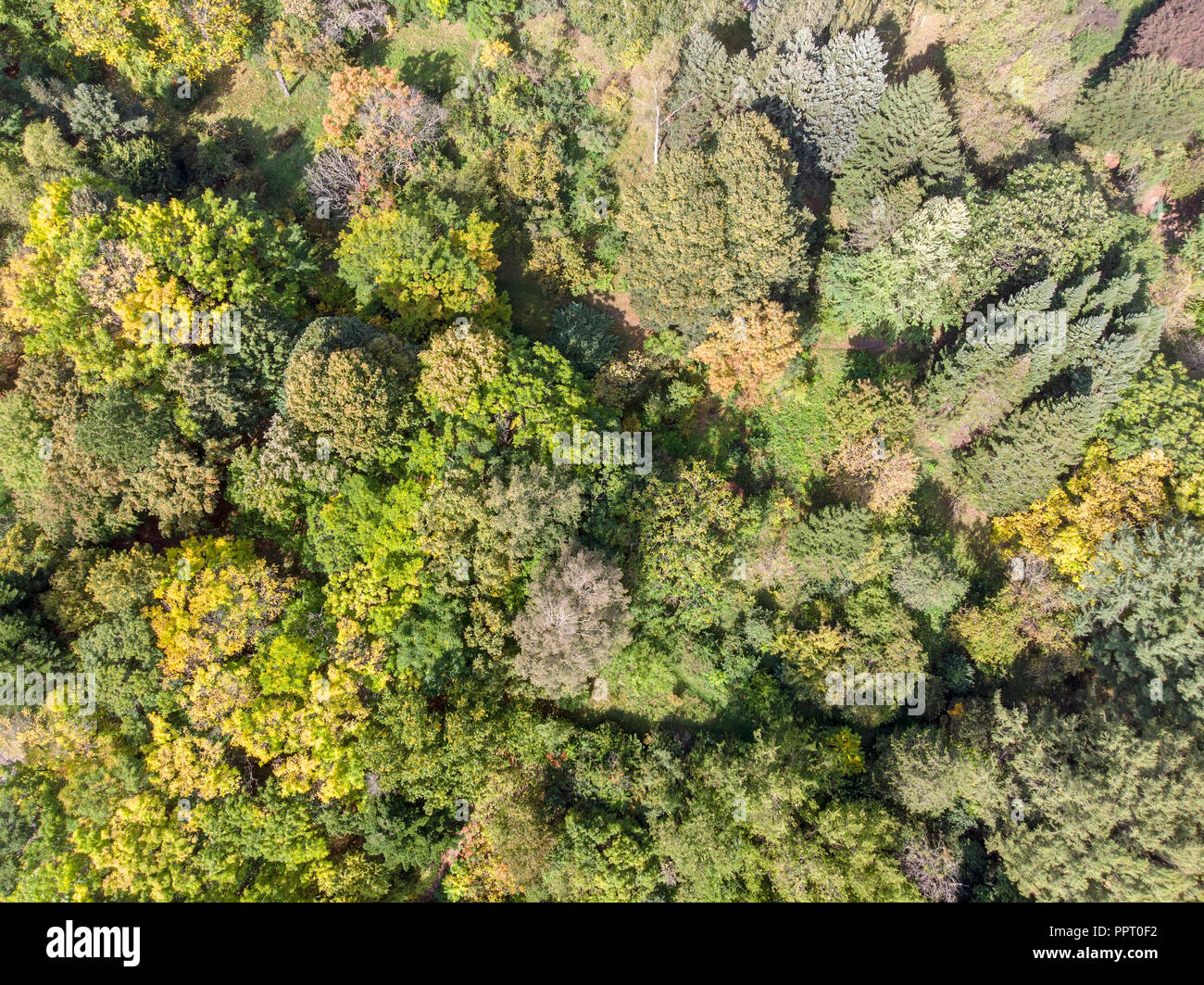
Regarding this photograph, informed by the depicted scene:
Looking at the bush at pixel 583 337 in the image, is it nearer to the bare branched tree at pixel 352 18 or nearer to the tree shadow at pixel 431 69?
the tree shadow at pixel 431 69

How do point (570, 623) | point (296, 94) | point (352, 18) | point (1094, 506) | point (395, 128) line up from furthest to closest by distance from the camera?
point (296, 94) → point (352, 18) → point (395, 128) → point (1094, 506) → point (570, 623)

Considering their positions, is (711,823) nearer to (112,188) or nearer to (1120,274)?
(1120,274)

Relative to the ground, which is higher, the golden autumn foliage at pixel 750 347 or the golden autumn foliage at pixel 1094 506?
the golden autumn foliage at pixel 750 347

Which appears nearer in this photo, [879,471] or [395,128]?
[879,471]

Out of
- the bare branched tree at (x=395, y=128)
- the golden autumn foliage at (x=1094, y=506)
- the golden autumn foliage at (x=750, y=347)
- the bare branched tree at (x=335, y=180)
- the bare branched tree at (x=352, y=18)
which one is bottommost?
the golden autumn foliage at (x=1094, y=506)

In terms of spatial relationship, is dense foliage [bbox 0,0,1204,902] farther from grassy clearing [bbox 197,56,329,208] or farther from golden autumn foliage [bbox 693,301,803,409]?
grassy clearing [bbox 197,56,329,208]

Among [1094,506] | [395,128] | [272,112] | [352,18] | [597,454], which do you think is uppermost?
[352,18]

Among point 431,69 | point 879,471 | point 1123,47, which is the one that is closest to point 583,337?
Result: point 879,471

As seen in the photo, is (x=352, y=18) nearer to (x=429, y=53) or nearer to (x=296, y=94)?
(x=429, y=53)

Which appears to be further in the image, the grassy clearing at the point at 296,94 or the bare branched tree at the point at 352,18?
the grassy clearing at the point at 296,94

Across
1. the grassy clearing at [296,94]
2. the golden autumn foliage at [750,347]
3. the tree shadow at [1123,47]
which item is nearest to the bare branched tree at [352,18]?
the grassy clearing at [296,94]

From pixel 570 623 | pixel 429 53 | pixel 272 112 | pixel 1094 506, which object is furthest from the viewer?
pixel 429 53
